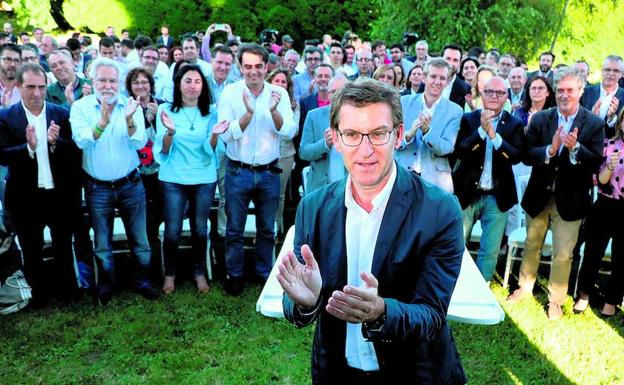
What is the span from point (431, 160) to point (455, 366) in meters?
3.08

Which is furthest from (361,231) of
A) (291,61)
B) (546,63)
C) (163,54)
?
(546,63)

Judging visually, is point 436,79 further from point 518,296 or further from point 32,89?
point 32,89

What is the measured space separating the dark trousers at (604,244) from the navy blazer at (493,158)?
25.7 inches

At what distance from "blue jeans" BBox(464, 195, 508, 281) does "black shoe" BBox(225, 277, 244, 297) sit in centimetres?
210

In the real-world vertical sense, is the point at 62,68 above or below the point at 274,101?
above

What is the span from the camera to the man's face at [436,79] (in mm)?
4695

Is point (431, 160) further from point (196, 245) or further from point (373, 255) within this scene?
point (373, 255)

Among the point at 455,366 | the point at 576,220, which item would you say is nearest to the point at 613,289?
the point at 576,220

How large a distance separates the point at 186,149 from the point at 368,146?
3323 mm

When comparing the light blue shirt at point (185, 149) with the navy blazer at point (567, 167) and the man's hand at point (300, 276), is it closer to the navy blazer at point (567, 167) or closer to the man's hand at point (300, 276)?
the navy blazer at point (567, 167)

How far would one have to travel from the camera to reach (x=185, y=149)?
4.76m

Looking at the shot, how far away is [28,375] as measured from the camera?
3836 mm

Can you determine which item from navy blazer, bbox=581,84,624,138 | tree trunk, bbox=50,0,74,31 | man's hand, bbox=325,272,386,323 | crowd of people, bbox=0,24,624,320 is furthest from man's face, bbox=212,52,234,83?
tree trunk, bbox=50,0,74,31

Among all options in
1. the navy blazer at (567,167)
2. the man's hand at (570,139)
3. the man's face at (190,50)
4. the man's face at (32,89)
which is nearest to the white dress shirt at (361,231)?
the man's hand at (570,139)
